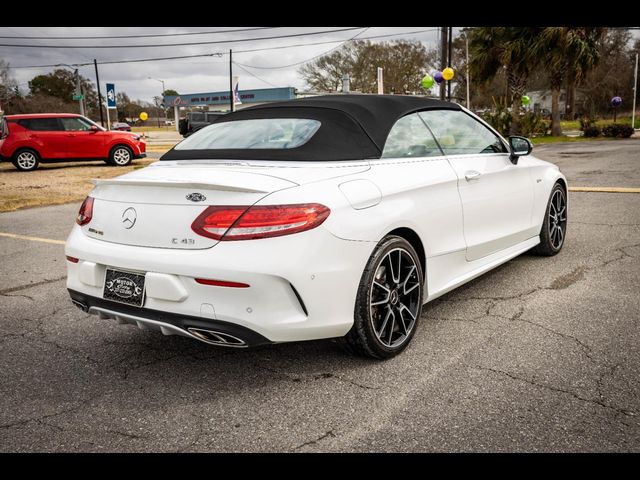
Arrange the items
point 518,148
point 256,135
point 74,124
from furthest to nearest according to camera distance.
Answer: point 74,124
point 518,148
point 256,135

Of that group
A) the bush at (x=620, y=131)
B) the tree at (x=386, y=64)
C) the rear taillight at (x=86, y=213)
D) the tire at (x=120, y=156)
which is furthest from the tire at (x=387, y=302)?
the tree at (x=386, y=64)

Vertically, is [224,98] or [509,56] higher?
[224,98]

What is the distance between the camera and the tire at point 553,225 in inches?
210

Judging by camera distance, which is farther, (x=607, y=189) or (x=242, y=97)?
(x=242, y=97)

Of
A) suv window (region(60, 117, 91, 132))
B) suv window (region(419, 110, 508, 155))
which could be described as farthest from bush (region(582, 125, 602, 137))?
suv window (region(419, 110, 508, 155))

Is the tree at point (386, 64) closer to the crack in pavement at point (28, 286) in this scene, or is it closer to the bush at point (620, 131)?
the bush at point (620, 131)

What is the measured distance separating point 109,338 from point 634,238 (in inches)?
213

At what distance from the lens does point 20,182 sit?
14.1 metres

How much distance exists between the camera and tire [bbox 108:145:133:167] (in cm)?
1789

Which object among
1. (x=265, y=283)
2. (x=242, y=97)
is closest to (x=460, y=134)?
(x=265, y=283)

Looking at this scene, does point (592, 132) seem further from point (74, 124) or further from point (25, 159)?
point (25, 159)

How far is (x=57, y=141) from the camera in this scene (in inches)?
677

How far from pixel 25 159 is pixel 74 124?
5.81ft
